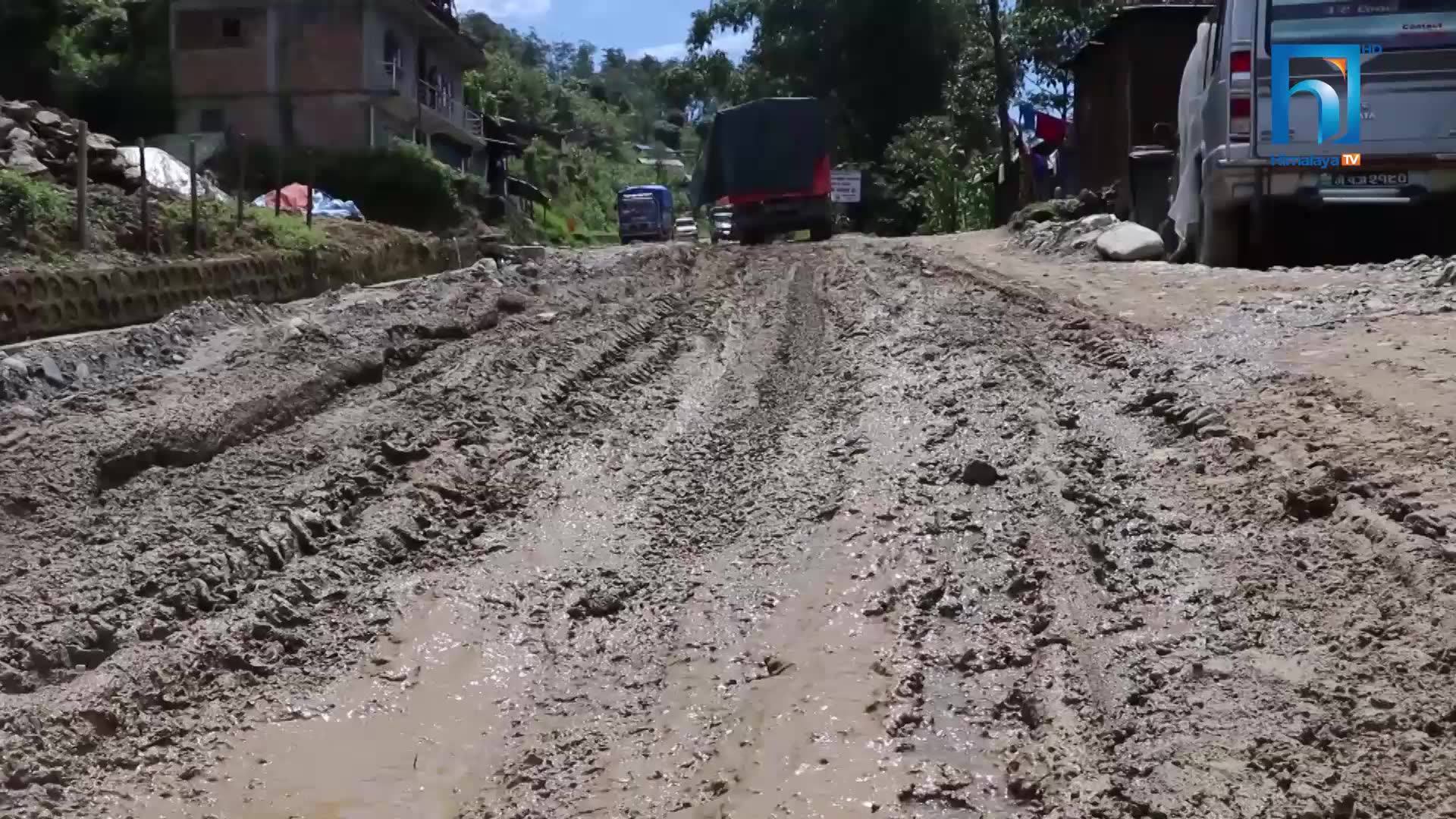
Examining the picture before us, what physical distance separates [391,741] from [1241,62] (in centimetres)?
823

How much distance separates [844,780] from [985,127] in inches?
1521

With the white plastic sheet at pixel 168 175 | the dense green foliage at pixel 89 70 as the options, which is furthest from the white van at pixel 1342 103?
the dense green foliage at pixel 89 70

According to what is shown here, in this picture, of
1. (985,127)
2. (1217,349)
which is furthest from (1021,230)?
(985,127)

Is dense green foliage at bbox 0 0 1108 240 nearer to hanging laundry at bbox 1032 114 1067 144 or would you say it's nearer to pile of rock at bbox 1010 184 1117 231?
hanging laundry at bbox 1032 114 1067 144

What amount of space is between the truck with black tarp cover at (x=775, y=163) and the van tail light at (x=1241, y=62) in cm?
1845

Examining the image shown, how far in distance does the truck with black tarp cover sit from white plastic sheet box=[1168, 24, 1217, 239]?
15.4m

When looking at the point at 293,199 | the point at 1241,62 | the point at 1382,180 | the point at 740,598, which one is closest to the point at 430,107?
the point at 293,199

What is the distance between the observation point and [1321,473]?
188 inches

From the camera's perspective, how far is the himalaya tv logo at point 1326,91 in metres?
9.59

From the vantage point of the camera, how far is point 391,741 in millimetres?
3900

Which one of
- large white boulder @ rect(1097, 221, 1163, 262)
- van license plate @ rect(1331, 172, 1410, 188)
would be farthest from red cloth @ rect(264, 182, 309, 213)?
van license plate @ rect(1331, 172, 1410, 188)

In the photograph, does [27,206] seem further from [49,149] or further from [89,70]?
[89,70]

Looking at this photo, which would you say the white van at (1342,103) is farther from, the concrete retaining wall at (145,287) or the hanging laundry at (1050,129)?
the hanging laundry at (1050,129)

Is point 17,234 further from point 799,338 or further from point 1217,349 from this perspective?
point 1217,349
